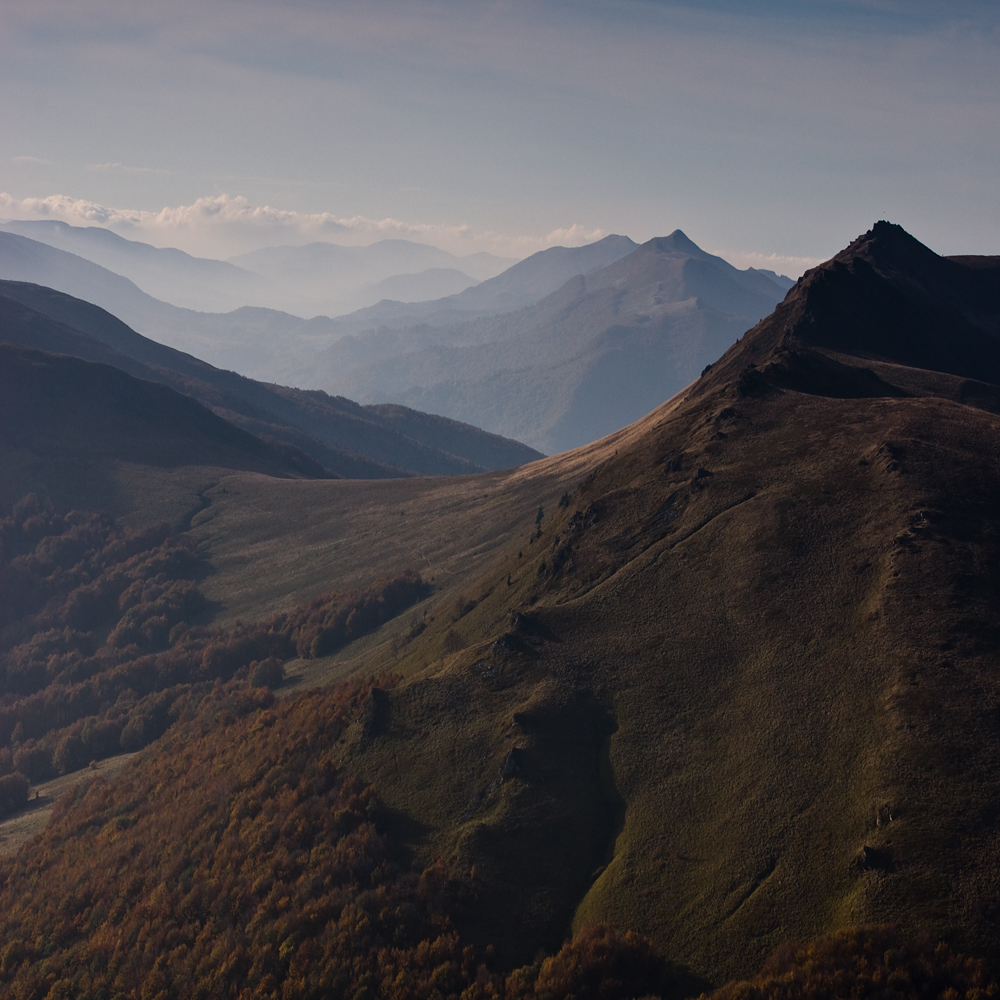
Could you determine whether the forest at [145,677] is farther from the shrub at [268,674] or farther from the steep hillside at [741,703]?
the steep hillside at [741,703]

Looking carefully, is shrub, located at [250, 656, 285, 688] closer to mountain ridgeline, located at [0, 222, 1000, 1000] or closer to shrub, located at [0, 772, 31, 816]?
mountain ridgeline, located at [0, 222, 1000, 1000]

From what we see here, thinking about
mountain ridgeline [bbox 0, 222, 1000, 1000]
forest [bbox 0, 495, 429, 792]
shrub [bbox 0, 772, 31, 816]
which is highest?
mountain ridgeline [bbox 0, 222, 1000, 1000]

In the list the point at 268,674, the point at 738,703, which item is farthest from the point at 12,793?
the point at 738,703

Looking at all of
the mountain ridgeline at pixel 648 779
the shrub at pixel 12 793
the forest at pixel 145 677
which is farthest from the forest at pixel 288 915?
the forest at pixel 145 677

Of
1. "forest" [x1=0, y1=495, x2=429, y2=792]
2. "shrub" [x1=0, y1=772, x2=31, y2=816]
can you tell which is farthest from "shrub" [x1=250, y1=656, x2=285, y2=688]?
"shrub" [x1=0, y1=772, x2=31, y2=816]

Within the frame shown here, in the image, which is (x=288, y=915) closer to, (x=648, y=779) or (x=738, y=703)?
(x=648, y=779)

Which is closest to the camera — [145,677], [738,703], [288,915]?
[288,915]

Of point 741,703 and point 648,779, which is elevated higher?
point 741,703

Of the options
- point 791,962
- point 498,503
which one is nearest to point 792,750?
point 791,962
